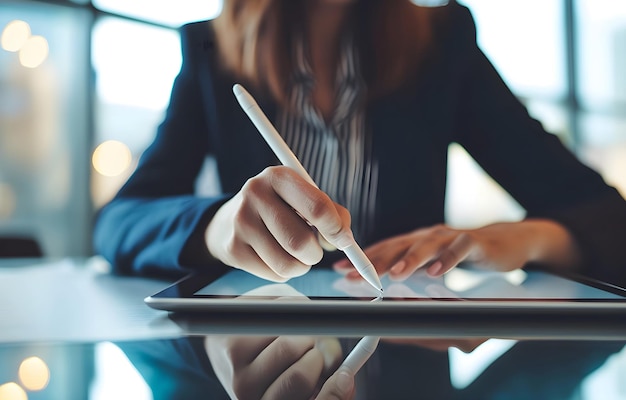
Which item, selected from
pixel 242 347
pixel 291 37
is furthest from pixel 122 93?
pixel 242 347

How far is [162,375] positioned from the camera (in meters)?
0.14

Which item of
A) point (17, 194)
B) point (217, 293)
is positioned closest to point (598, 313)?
point (217, 293)

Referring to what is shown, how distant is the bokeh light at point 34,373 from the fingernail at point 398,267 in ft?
0.62

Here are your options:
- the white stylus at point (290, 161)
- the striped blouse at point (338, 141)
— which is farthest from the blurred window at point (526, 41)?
the white stylus at point (290, 161)

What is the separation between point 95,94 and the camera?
2.58 feet

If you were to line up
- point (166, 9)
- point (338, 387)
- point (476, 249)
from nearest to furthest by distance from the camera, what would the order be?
point (338, 387) < point (476, 249) < point (166, 9)

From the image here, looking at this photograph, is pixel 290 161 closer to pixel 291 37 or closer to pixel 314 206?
pixel 314 206

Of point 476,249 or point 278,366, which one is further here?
point 476,249

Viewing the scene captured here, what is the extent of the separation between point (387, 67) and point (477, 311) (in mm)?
458

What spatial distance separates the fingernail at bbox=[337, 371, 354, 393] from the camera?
0.13 meters

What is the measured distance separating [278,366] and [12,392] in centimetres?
7

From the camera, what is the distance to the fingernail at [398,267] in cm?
30

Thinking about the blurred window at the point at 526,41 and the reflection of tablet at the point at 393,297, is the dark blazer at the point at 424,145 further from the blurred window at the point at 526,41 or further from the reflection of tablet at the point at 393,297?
the reflection of tablet at the point at 393,297

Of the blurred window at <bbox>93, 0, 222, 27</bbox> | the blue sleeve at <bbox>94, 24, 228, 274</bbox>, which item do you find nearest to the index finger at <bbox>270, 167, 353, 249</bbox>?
the blue sleeve at <bbox>94, 24, 228, 274</bbox>
